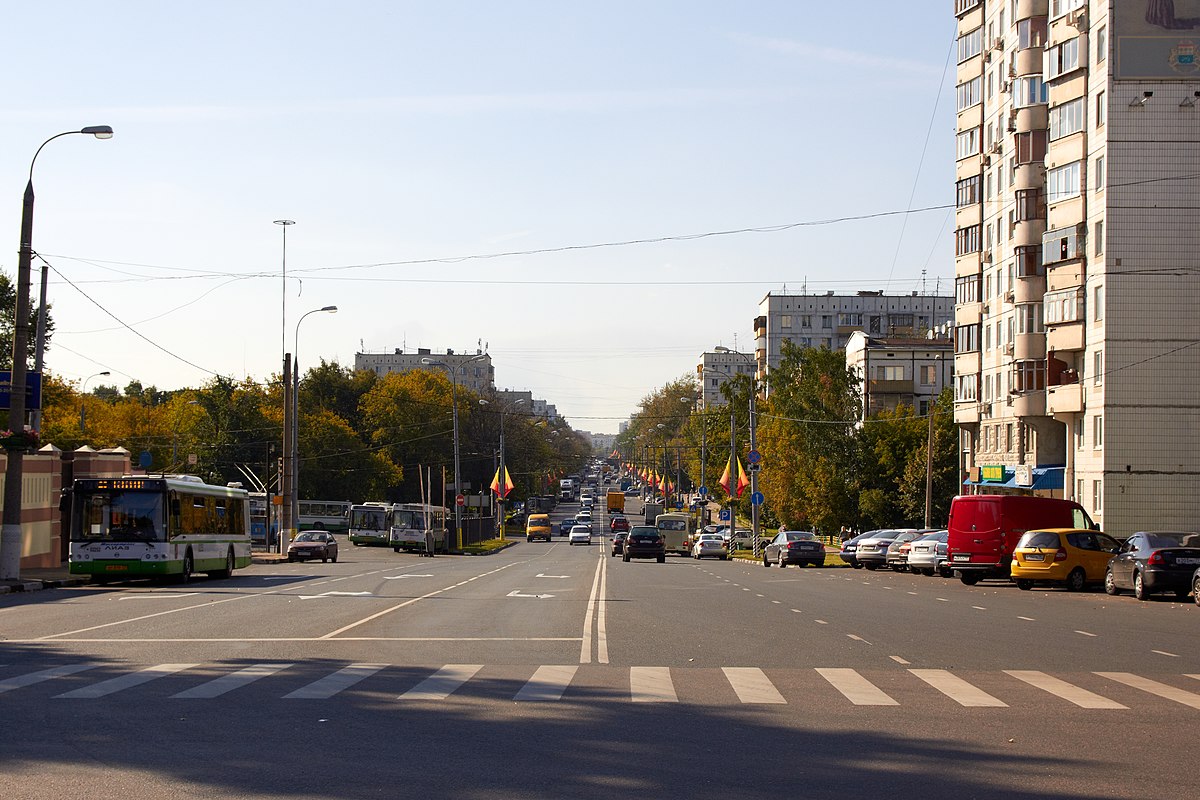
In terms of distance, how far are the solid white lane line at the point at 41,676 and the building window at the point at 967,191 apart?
181 feet

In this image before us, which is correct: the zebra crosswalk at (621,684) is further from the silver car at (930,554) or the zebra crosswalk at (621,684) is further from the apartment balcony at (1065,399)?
the apartment balcony at (1065,399)

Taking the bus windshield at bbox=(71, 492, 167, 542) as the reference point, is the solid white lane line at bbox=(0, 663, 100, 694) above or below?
below

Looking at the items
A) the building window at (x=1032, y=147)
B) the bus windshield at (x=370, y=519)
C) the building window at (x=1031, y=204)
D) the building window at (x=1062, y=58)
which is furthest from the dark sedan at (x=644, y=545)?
the bus windshield at (x=370, y=519)

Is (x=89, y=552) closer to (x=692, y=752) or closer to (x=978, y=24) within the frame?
(x=692, y=752)

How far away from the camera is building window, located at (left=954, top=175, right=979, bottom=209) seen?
63156 mm

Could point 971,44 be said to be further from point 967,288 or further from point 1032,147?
point 1032,147

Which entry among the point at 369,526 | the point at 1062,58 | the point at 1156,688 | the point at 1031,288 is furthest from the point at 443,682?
the point at 369,526

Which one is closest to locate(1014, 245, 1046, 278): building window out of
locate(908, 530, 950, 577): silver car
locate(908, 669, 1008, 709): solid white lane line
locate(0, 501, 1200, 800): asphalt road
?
locate(908, 530, 950, 577): silver car

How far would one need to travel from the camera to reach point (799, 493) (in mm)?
80562

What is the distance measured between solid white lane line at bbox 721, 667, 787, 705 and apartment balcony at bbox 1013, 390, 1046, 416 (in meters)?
42.0

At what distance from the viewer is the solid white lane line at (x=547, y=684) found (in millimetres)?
12359

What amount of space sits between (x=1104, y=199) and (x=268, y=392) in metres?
80.7

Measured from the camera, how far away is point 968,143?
64.2 meters

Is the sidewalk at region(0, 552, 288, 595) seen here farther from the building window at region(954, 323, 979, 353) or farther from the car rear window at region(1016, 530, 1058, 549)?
the building window at region(954, 323, 979, 353)
